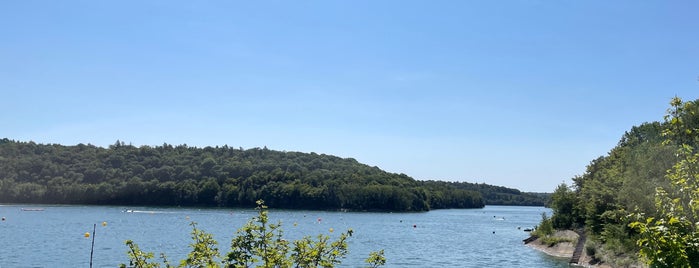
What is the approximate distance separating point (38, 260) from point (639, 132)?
Result: 83045mm

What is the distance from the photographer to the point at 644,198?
40.3 meters

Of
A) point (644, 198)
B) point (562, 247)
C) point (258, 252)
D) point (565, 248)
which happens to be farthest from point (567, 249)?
point (258, 252)

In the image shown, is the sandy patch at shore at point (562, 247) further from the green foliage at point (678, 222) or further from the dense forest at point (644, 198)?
the green foliage at point (678, 222)

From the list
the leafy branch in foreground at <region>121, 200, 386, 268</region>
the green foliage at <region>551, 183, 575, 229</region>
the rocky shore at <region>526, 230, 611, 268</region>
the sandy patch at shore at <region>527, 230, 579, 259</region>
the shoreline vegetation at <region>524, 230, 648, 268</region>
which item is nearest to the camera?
the leafy branch in foreground at <region>121, 200, 386, 268</region>

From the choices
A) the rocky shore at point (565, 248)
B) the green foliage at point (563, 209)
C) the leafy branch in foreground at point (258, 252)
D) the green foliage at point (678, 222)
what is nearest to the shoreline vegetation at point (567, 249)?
the rocky shore at point (565, 248)

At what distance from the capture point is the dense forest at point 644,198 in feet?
26.2

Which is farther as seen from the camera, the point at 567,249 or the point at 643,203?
the point at 567,249

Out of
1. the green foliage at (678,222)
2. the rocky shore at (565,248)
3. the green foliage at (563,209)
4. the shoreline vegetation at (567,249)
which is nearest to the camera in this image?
the green foliage at (678,222)

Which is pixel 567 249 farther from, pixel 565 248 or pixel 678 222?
pixel 678 222

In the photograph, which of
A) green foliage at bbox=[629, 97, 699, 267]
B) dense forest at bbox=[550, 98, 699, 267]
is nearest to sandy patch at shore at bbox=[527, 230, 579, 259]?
dense forest at bbox=[550, 98, 699, 267]

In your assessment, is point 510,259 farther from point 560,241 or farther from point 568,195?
point 568,195

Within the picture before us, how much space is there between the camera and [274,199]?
19600 centimetres

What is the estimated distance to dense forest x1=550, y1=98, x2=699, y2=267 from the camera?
26.2 feet

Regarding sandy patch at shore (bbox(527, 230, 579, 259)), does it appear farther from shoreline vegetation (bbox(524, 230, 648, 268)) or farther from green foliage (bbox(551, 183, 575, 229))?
green foliage (bbox(551, 183, 575, 229))
